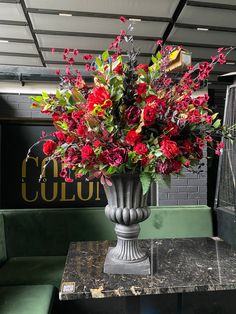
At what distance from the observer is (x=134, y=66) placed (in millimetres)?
1233

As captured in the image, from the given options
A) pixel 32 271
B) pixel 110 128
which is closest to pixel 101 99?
pixel 110 128

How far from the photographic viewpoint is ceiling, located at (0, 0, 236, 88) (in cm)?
329

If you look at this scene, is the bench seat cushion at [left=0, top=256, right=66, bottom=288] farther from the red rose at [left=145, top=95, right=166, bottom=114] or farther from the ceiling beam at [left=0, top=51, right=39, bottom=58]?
the ceiling beam at [left=0, top=51, right=39, bottom=58]

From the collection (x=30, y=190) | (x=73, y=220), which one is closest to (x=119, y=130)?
(x=73, y=220)

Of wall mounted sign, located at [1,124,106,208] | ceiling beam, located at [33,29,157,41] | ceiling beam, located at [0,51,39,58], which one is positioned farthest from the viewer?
ceiling beam, located at [0,51,39,58]

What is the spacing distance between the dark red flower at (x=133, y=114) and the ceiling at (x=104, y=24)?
7.10ft

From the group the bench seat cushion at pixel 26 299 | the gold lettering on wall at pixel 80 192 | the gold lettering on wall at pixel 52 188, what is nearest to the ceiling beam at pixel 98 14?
the gold lettering on wall at pixel 52 188

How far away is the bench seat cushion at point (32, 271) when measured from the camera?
208 cm

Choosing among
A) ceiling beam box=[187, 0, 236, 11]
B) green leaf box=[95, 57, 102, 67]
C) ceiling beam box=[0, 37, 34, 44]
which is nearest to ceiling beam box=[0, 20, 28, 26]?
ceiling beam box=[0, 37, 34, 44]

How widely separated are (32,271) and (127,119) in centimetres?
156

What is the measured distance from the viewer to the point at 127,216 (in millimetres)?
1340

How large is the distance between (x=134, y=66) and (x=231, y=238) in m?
1.76

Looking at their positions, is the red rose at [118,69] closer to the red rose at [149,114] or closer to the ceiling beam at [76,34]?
the red rose at [149,114]

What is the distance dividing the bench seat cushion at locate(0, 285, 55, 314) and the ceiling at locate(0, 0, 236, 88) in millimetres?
2519
